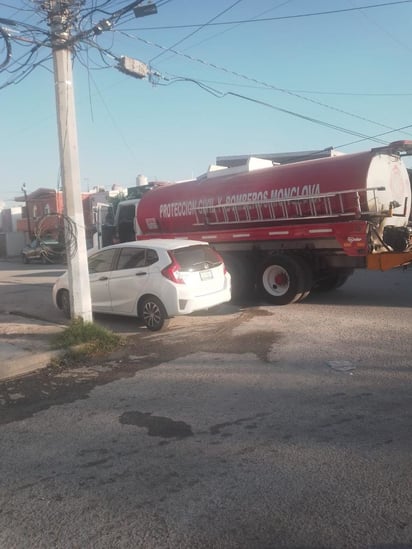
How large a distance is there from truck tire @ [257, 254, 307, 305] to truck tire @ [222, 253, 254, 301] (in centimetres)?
42

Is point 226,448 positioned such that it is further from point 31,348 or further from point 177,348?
point 31,348

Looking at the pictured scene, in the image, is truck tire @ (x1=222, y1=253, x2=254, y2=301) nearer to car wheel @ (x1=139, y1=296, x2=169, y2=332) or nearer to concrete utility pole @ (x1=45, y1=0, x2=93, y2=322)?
car wheel @ (x1=139, y1=296, x2=169, y2=332)

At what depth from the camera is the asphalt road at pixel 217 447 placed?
10.6 ft

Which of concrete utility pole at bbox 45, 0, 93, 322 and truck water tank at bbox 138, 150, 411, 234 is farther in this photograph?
truck water tank at bbox 138, 150, 411, 234

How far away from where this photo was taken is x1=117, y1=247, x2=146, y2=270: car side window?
9.64 m

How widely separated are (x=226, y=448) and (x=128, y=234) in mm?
13848

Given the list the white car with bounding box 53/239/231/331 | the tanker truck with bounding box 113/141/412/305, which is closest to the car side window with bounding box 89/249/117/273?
the white car with bounding box 53/239/231/331


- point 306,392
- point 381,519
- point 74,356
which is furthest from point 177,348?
point 381,519

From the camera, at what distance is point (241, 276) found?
1249 centimetres

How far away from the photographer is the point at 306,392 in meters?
5.69

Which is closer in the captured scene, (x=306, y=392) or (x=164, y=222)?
(x=306, y=392)

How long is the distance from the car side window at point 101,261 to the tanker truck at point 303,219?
132 inches

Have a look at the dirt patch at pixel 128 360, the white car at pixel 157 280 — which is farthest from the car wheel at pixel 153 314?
the dirt patch at pixel 128 360

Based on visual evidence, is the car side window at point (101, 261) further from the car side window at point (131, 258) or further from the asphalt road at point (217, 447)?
the asphalt road at point (217, 447)
